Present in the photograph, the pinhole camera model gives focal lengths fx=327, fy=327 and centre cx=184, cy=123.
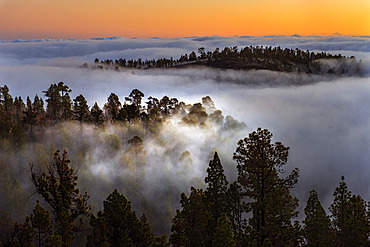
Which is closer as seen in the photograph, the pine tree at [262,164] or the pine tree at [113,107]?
the pine tree at [262,164]

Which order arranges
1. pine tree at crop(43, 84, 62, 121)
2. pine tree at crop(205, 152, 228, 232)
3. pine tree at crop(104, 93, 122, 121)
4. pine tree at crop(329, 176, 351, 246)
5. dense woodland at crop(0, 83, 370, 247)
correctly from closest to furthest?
dense woodland at crop(0, 83, 370, 247)
pine tree at crop(205, 152, 228, 232)
pine tree at crop(329, 176, 351, 246)
pine tree at crop(104, 93, 122, 121)
pine tree at crop(43, 84, 62, 121)

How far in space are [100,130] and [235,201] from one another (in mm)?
95537

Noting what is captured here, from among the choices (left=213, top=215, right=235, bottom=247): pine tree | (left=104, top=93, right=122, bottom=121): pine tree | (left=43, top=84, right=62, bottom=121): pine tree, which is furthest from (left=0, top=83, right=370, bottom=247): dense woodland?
(left=43, top=84, right=62, bottom=121): pine tree

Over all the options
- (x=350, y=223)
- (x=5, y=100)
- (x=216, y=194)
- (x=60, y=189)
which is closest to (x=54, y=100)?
(x=5, y=100)

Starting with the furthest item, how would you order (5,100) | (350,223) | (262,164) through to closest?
(5,100)
(350,223)
(262,164)

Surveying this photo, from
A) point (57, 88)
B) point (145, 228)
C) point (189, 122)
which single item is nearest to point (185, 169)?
point (189, 122)

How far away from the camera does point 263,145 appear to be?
33719 mm

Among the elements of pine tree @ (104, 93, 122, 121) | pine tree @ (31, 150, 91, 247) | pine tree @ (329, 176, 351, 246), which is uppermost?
pine tree @ (31, 150, 91, 247)

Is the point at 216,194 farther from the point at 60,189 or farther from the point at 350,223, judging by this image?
the point at 350,223

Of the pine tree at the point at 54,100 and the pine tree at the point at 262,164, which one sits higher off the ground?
the pine tree at the point at 262,164

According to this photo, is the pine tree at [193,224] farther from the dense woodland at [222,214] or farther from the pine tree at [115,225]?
the pine tree at [115,225]

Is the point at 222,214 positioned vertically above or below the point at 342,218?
above

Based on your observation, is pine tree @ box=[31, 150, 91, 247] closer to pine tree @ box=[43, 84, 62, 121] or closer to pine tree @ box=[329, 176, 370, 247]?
pine tree @ box=[329, 176, 370, 247]

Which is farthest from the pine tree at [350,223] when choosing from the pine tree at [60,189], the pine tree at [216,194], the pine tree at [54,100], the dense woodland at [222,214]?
the pine tree at [54,100]
